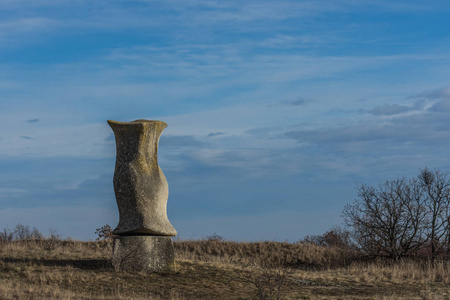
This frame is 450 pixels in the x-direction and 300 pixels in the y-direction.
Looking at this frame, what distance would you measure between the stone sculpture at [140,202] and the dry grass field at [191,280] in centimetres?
56

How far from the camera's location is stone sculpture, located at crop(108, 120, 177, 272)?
51.1 feet

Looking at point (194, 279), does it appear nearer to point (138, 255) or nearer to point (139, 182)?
point (138, 255)

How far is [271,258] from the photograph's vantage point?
898 inches

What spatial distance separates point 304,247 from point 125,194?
10946 mm

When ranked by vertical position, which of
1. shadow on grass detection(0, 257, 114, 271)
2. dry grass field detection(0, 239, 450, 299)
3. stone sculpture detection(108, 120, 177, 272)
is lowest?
dry grass field detection(0, 239, 450, 299)

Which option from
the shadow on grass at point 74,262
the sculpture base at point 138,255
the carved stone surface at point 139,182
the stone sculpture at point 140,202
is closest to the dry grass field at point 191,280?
the shadow on grass at point 74,262

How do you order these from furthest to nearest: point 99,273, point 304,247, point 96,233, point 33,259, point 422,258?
point 96,233 < point 304,247 < point 422,258 < point 33,259 < point 99,273

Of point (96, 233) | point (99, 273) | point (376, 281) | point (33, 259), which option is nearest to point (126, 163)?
point (99, 273)

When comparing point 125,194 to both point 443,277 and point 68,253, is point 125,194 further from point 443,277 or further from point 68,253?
point 443,277

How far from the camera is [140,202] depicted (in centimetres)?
1583

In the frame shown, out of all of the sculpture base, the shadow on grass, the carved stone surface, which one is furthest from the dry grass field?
the carved stone surface

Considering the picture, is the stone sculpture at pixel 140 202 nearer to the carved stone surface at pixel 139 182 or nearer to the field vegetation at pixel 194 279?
the carved stone surface at pixel 139 182

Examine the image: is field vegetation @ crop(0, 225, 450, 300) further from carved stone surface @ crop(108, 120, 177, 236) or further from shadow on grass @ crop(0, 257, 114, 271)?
carved stone surface @ crop(108, 120, 177, 236)

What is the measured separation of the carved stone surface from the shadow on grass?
3.74ft
